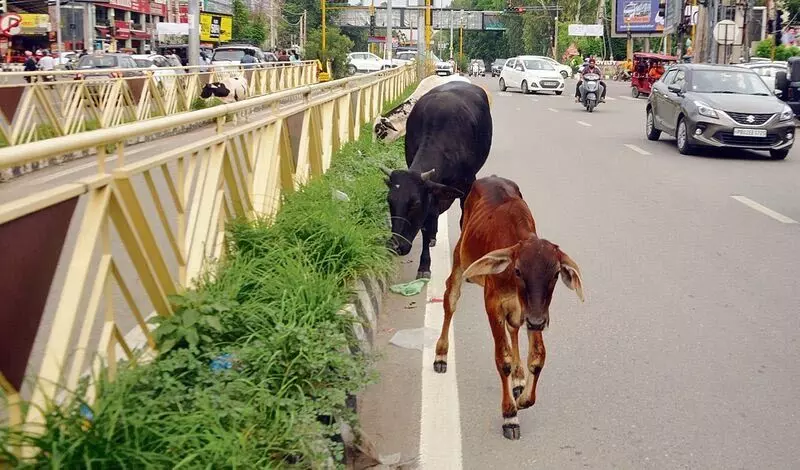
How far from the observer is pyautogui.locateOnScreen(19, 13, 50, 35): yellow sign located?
169 feet

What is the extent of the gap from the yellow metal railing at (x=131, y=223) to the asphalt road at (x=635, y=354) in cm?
124

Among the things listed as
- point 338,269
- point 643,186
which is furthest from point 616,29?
point 338,269

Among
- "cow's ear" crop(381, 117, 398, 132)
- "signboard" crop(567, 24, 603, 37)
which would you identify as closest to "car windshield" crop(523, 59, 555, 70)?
"cow's ear" crop(381, 117, 398, 132)

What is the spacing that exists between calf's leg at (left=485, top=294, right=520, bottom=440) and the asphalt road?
7 cm

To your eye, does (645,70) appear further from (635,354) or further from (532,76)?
(635,354)

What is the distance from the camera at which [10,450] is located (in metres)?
2.97

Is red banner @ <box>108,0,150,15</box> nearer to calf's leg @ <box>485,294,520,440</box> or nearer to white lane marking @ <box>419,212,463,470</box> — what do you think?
white lane marking @ <box>419,212,463,470</box>

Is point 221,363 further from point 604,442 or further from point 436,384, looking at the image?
point 604,442

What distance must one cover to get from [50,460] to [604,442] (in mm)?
2588

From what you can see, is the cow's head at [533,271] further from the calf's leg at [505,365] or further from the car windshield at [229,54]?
the car windshield at [229,54]

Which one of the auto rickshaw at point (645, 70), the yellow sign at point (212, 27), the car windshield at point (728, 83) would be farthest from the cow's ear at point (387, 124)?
the yellow sign at point (212, 27)

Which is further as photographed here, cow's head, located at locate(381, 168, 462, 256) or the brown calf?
cow's head, located at locate(381, 168, 462, 256)

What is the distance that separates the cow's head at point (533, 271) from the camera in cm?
400

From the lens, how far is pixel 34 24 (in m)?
51.8
